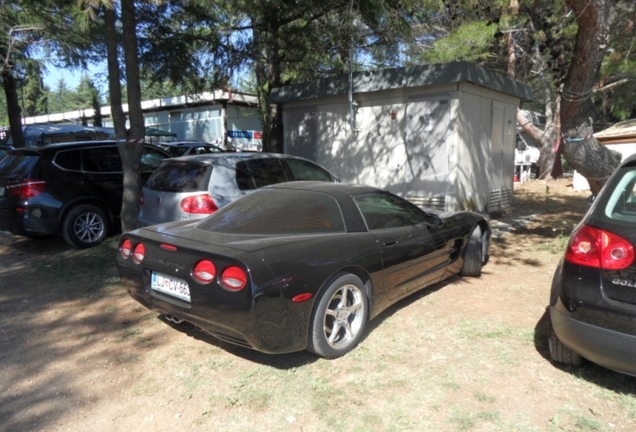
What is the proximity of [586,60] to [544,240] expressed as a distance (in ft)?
9.28

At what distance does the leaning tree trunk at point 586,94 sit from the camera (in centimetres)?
666

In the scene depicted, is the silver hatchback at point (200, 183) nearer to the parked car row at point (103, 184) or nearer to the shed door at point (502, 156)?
the parked car row at point (103, 184)

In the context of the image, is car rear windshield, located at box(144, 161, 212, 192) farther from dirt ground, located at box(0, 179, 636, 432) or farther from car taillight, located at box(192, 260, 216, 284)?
car taillight, located at box(192, 260, 216, 284)

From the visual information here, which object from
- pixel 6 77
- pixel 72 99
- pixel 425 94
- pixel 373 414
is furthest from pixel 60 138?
pixel 72 99

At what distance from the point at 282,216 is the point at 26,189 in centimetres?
480

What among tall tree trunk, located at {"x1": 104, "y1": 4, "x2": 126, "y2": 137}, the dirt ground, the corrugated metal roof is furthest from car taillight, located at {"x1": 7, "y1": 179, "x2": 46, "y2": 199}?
the corrugated metal roof

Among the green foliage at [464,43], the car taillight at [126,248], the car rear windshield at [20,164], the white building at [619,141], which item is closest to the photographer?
the car taillight at [126,248]

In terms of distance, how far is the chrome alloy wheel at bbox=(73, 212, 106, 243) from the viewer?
24.4ft

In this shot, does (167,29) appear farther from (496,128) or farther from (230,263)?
(230,263)

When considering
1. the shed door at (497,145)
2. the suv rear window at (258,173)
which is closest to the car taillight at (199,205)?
the suv rear window at (258,173)

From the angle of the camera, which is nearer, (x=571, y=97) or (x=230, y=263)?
(x=230, y=263)

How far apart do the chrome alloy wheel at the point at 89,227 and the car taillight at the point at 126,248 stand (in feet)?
12.5

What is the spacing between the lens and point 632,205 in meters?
3.25

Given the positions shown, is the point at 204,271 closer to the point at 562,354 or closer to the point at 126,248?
the point at 126,248
